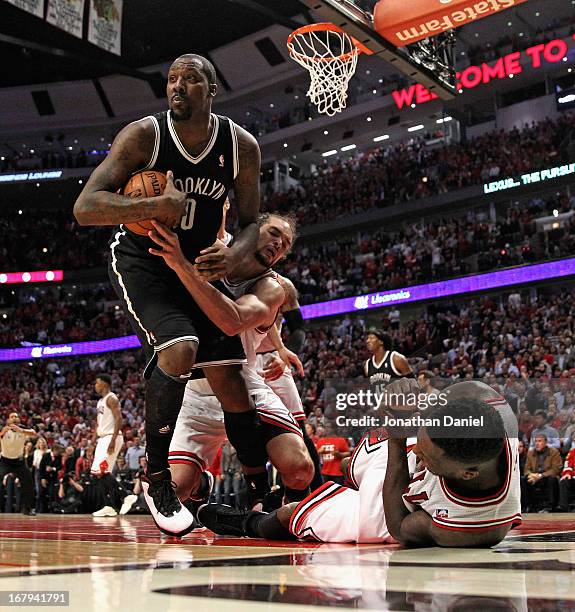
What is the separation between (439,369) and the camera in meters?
16.6

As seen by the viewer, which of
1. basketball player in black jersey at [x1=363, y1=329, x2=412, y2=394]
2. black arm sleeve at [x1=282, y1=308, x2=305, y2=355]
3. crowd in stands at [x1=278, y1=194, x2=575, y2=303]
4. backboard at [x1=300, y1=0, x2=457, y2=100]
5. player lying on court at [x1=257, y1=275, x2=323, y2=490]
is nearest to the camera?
player lying on court at [x1=257, y1=275, x2=323, y2=490]

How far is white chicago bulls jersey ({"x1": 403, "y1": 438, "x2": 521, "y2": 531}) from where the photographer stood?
2527mm

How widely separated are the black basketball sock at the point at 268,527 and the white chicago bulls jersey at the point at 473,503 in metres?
0.68

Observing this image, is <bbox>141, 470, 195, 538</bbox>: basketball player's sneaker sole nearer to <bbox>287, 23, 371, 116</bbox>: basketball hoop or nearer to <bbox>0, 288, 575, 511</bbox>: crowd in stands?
<bbox>0, 288, 575, 511</bbox>: crowd in stands

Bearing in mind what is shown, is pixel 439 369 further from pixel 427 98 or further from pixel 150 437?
pixel 150 437

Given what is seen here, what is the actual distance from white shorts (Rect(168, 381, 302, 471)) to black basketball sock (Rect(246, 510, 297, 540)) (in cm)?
70

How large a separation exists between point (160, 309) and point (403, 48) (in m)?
6.51

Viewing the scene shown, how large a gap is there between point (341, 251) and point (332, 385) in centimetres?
982

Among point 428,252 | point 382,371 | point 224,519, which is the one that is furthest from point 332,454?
point 428,252

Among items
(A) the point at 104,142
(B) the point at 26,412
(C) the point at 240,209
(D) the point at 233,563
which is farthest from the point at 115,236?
(A) the point at 104,142

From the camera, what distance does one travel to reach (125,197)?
3033mm

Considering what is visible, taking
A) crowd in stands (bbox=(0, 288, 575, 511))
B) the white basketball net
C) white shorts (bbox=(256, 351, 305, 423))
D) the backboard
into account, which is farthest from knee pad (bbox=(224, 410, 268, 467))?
the white basketball net

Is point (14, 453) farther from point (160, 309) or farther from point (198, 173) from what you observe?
point (198, 173)

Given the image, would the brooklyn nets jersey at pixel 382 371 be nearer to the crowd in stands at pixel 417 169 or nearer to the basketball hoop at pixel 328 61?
the basketball hoop at pixel 328 61
